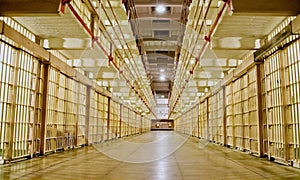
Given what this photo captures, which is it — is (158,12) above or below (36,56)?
above

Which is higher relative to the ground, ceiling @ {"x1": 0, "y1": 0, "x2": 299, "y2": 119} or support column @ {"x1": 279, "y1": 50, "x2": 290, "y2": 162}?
ceiling @ {"x1": 0, "y1": 0, "x2": 299, "y2": 119}

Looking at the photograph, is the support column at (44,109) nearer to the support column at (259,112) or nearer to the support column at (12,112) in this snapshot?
the support column at (12,112)

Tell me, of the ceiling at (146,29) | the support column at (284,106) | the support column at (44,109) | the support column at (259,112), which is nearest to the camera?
the ceiling at (146,29)

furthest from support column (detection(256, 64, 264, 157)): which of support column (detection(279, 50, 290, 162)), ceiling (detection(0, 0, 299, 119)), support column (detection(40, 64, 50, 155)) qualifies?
support column (detection(40, 64, 50, 155))

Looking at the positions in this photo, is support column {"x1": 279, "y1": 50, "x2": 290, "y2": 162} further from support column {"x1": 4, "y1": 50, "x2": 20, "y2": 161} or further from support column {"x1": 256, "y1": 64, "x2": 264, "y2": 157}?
support column {"x1": 4, "y1": 50, "x2": 20, "y2": 161}

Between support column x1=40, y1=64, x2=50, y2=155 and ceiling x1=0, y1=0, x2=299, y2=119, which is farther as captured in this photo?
support column x1=40, y1=64, x2=50, y2=155

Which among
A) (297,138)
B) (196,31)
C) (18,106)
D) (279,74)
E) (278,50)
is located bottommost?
(297,138)

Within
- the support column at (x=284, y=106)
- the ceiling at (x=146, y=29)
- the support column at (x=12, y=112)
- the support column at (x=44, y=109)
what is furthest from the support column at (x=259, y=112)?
the support column at (x=12, y=112)

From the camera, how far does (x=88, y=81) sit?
558 inches

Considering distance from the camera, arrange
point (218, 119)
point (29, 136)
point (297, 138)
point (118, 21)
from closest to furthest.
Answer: point (297, 138) < point (29, 136) < point (118, 21) < point (218, 119)

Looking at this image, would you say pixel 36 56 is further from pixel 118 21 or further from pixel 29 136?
pixel 118 21

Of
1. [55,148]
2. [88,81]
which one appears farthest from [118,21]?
[55,148]

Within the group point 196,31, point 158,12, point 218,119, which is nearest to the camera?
point 196,31

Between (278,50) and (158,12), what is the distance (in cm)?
1179
